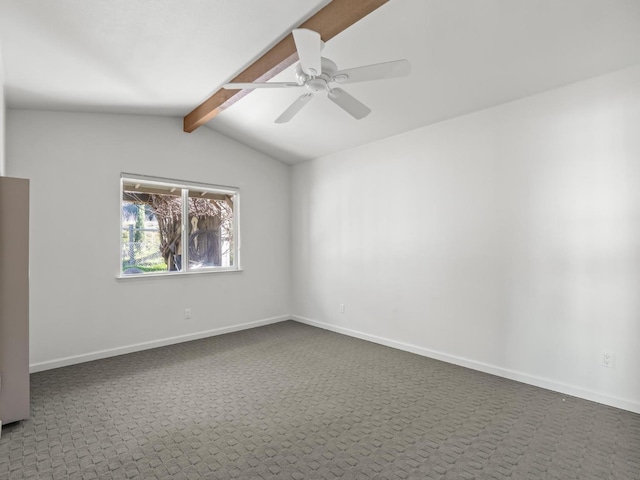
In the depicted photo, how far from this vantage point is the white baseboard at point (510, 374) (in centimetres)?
266

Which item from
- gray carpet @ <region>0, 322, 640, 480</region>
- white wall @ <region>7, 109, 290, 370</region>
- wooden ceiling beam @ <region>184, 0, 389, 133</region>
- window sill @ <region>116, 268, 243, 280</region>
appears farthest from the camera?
window sill @ <region>116, 268, 243, 280</region>

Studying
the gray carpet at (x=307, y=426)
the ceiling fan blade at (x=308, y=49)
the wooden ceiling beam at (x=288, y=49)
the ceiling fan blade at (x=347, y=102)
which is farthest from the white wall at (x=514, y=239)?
the ceiling fan blade at (x=308, y=49)

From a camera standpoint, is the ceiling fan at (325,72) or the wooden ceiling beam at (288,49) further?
the wooden ceiling beam at (288,49)

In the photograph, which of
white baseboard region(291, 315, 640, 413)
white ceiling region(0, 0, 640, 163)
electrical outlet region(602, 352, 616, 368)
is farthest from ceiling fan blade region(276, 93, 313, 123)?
electrical outlet region(602, 352, 616, 368)

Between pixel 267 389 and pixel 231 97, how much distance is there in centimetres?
276

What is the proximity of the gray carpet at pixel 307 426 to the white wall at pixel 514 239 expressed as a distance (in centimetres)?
36

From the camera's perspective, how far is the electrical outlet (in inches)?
106

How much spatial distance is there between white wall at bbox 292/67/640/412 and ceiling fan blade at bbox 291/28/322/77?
2.11 meters

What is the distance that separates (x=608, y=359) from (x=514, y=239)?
116 cm

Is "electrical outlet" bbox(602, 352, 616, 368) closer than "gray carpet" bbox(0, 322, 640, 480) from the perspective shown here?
No

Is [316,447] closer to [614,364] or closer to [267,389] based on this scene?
[267,389]

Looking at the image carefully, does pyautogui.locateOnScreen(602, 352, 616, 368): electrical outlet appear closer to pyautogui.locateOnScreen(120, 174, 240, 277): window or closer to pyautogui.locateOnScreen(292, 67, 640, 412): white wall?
pyautogui.locateOnScreen(292, 67, 640, 412): white wall

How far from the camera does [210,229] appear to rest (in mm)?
4977

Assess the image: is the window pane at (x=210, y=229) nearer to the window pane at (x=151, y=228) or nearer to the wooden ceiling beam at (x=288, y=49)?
the window pane at (x=151, y=228)
